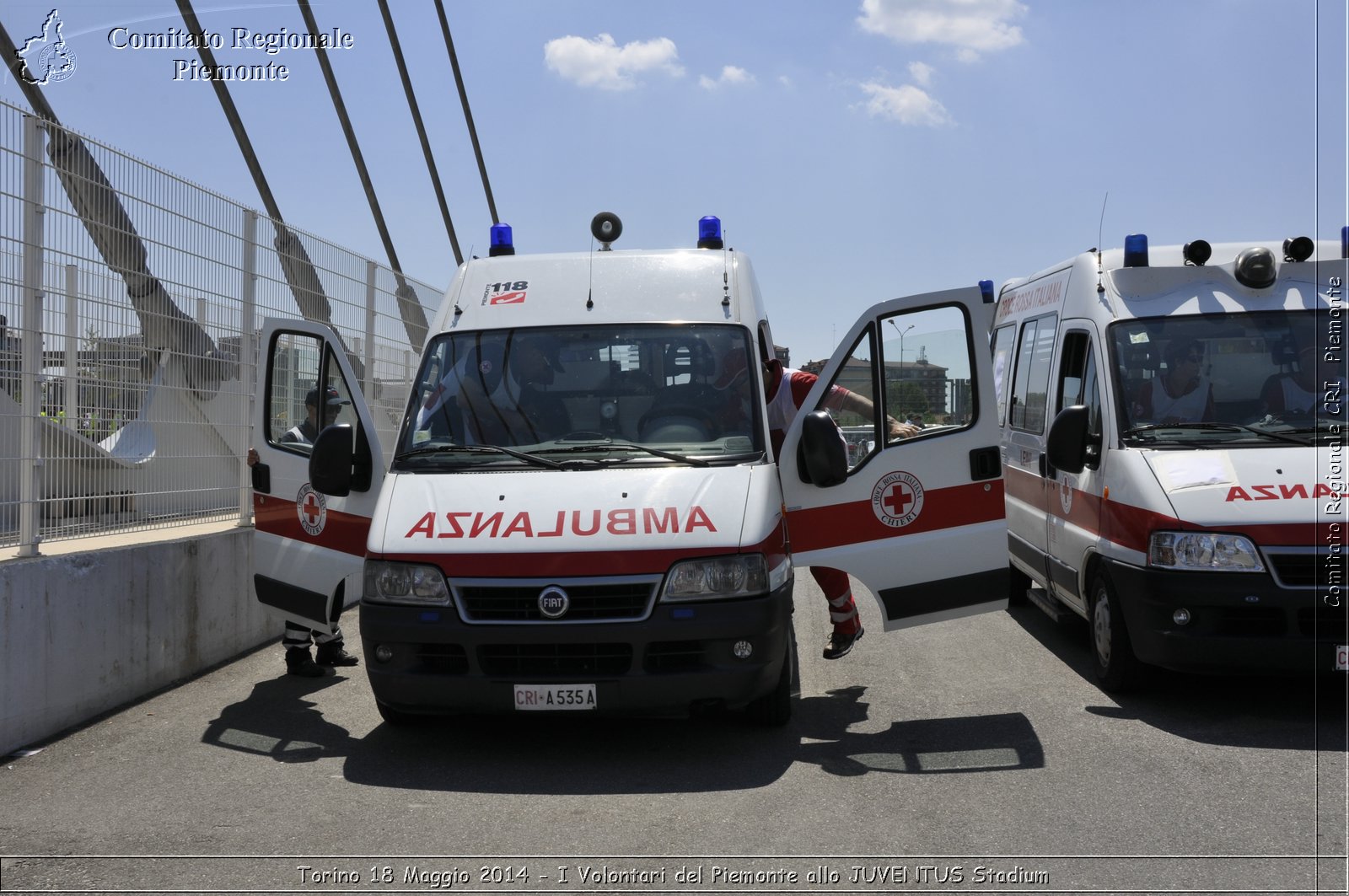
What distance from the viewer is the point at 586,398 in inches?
272

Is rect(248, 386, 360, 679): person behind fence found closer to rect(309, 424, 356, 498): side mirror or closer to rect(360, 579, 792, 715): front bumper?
rect(309, 424, 356, 498): side mirror

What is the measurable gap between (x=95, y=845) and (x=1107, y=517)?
5.28 m

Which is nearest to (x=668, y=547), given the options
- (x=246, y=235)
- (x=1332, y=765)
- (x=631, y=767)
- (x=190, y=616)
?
(x=631, y=767)

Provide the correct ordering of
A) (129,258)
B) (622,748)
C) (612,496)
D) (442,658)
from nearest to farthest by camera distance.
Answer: (442,658), (612,496), (622,748), (129,258)

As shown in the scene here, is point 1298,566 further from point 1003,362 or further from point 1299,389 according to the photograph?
point 1003,362

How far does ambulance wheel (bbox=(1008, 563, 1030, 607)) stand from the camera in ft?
33.6

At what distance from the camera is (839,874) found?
4438 mm

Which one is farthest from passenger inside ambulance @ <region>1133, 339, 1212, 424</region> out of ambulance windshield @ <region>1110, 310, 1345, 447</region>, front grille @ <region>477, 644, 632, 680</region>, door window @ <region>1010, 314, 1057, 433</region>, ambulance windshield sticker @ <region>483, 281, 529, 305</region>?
ambulance windshield sticker @ <region>483, 281, 529, 305</region>

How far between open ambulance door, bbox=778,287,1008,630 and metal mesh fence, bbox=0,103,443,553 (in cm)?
386

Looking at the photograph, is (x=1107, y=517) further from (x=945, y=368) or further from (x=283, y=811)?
(x=283, y=811)

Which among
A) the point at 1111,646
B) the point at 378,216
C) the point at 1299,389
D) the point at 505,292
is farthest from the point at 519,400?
the point at 378,216

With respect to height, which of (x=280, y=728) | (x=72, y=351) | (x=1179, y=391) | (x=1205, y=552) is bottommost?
(x=280, y=728)

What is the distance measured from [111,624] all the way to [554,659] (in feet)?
9.30

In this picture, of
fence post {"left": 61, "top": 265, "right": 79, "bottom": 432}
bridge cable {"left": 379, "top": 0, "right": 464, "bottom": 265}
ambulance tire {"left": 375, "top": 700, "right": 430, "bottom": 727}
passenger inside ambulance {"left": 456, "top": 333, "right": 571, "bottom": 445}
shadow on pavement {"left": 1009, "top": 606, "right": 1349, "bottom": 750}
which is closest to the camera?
shadow on pavement {"left": 1009, "top": 606, "right": 1349, "bottom": 750}
